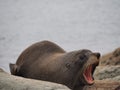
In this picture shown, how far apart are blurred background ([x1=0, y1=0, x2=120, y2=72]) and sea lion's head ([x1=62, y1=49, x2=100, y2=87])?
7.58 m

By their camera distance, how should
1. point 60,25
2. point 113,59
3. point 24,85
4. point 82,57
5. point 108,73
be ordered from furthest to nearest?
point 60,25, point 113,59, point 108,73, point 82,57, point 24,85

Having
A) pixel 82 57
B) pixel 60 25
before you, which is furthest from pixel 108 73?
pixel 60 25

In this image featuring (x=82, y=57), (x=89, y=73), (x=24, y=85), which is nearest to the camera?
(x=24, y=85)

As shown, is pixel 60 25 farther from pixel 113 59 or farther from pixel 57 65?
pixel 57 65

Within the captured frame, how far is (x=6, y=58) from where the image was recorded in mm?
15773

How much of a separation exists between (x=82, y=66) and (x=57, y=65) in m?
0.36

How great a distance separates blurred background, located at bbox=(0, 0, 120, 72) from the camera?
1791cm

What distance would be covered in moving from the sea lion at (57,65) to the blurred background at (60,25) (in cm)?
721

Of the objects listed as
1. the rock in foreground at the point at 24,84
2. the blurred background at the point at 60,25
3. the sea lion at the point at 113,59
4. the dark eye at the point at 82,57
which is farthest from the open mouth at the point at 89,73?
the blurred background at the point at 60,25

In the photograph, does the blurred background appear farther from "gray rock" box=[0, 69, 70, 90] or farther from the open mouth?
"gray rock" box=[0, 69, 70, 90]

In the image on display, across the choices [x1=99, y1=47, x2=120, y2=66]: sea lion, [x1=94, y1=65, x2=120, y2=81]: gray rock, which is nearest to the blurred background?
[x1=99, y1=47, x2=120, y2=66]: sea lion

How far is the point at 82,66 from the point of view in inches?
254

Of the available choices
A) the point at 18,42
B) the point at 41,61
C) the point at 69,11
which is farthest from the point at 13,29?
the point at 41,61

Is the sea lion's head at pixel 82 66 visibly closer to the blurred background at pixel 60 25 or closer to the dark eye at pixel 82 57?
the dark eye at pixel 82 57
